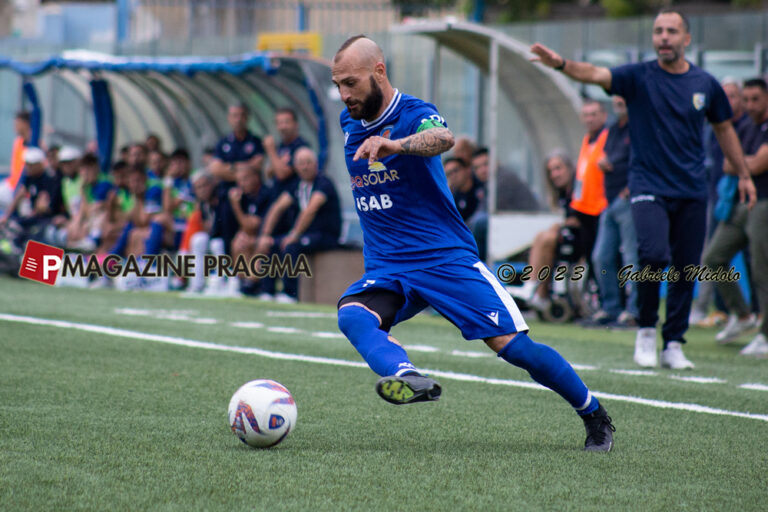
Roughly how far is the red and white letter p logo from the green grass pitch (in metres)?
6.18

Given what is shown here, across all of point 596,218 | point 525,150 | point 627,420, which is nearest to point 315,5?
point 525,150

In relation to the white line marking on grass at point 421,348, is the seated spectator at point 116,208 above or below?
below

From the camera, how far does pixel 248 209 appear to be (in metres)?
15.1

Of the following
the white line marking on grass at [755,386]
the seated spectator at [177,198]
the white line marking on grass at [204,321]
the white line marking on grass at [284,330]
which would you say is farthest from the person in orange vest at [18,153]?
the white line marking on grass at [755,386]

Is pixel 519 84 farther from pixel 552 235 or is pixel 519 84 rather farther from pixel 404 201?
pixel 404 201

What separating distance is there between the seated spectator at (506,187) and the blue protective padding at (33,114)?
9.37m

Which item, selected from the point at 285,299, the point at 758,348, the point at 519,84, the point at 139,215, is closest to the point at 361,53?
the point at 758,348

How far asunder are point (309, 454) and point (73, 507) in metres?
1.24

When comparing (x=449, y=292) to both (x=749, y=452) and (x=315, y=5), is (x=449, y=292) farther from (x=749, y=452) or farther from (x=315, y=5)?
(x=315, y=5)

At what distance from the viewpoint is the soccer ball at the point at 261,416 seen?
490 cm

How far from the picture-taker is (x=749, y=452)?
5191 millimetres

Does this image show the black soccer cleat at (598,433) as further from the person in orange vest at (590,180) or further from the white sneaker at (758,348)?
the person in orange vest at (590,180)

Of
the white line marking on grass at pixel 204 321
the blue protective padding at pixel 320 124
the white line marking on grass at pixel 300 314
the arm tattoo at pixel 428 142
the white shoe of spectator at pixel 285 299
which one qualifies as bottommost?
the white shoe of spectator at pixel 285 299

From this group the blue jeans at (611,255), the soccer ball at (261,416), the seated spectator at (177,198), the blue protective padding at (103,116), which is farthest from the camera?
the blue protective padding at (103,116)
